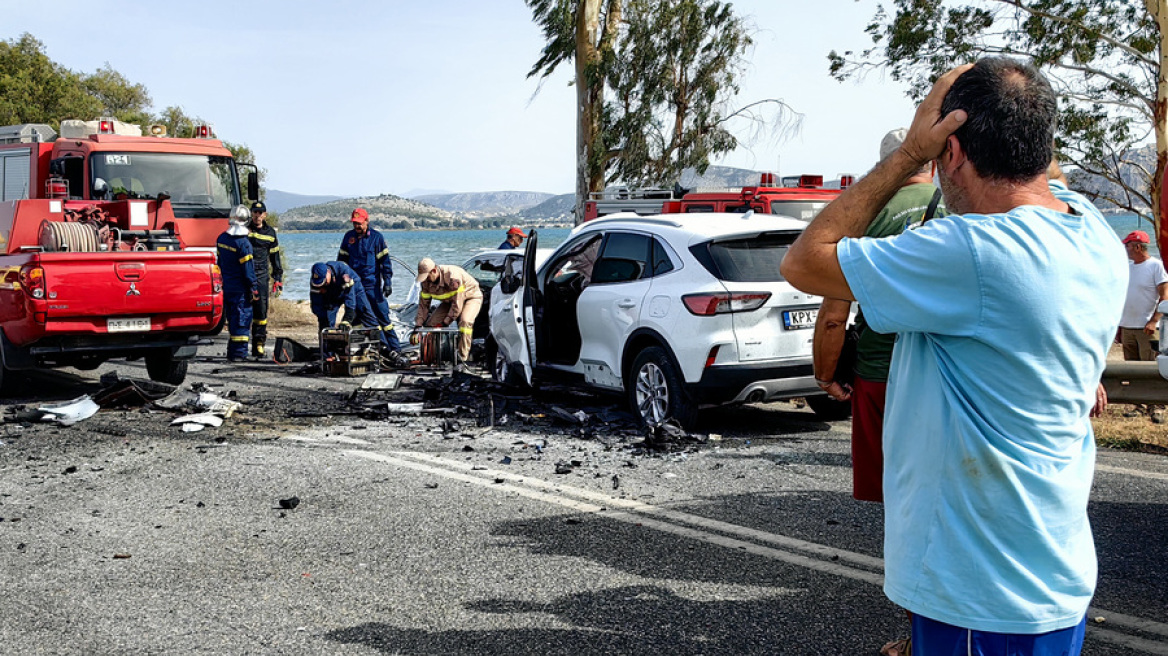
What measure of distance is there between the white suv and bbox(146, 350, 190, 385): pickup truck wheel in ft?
12.8

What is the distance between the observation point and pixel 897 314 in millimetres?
1966

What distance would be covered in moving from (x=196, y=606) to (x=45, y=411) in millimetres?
5529

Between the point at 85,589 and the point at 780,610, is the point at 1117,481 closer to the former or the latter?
the point at 780,610

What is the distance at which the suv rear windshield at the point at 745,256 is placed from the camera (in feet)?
25.8

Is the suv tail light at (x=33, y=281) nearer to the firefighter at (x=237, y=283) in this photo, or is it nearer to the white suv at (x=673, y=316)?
the white suv at (x=673, y=316)

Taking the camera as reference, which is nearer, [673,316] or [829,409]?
[673,316]

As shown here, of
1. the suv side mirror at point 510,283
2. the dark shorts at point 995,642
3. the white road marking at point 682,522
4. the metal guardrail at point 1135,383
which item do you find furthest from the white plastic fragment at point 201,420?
the dark shorts at point 995,642

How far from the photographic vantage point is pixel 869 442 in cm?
382

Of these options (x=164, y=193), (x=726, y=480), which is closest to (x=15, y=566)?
(x=726, y=480)

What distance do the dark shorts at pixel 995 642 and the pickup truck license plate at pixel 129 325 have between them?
9.49 m

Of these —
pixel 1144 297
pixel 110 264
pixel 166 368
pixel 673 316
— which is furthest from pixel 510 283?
pixel 1144 297

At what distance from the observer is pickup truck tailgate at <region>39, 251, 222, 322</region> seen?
9633 mm

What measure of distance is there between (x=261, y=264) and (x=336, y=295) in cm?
189

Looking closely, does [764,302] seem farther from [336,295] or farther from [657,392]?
[336,295]
